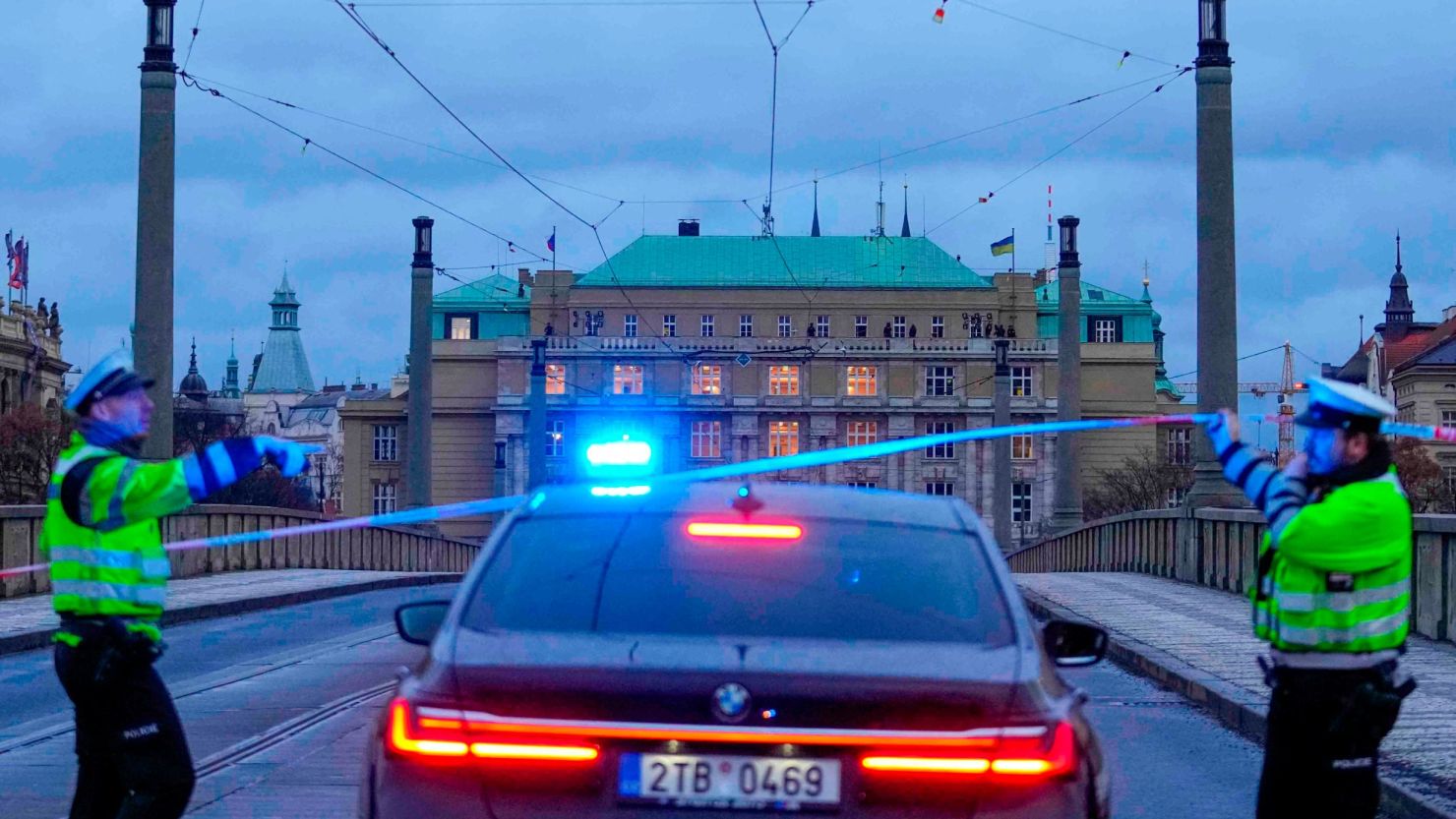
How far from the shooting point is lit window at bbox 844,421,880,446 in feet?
375

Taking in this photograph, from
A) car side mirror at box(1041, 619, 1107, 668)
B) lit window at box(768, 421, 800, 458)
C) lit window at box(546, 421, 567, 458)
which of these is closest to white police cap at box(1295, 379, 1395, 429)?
car side mirror at box(1041, 619, 1107, 668)

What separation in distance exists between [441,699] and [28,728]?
27.1ft

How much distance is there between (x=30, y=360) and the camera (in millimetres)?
119750

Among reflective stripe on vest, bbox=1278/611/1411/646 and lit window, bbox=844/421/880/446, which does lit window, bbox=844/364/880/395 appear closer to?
lit window, bbox=844/421/880/446

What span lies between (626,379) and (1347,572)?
106 m

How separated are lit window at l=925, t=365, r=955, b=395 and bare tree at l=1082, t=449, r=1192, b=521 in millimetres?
16393

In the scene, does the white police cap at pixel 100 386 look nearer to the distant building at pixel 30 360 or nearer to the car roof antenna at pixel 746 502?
the car roof antenna at pixel 746 502

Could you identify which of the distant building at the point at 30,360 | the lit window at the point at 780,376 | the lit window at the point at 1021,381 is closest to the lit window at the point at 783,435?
the lit window at the point at 780,376

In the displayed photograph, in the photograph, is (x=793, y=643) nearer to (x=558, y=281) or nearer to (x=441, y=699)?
(x=441, y=699)

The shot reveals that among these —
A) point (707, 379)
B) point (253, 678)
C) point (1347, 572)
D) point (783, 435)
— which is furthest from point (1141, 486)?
point (1347, 572)

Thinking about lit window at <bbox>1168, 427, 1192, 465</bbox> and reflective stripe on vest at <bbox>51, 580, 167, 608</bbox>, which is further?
lit window at <bbox>1168, 427, 1192, 465</bbox>

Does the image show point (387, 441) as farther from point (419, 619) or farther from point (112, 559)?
point (112, 559)

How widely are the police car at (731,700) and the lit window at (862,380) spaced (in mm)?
108443

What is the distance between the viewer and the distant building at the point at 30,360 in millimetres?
114875
